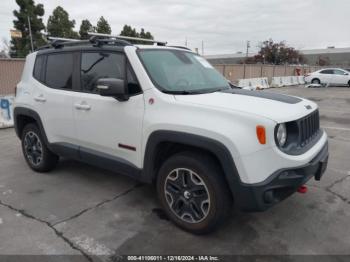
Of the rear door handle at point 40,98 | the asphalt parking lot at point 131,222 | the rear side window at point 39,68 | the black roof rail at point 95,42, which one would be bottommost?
the asphalt parking lot at point 131,222

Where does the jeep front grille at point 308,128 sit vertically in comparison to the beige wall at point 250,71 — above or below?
below

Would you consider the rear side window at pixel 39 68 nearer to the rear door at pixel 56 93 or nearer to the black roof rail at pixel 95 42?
the rear door at pixel 56 93

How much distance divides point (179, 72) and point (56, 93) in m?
1.77

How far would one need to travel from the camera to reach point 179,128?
3029 millimetres

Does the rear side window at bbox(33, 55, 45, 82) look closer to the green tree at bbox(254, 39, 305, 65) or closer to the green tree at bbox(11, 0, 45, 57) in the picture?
the green tree at bbox(11, 0, 45, 57)

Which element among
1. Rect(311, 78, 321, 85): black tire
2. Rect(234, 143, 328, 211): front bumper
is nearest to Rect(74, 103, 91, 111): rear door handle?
Rect(234, 143, 328, 211): front bumper

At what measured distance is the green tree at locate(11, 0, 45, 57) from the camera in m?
32.8

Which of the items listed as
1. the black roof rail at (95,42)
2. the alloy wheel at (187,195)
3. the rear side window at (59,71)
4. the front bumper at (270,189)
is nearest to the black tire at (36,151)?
the rear side window at (59,71)

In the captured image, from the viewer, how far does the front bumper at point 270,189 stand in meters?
2.74

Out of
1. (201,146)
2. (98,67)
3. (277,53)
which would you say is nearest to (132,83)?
(98,67)

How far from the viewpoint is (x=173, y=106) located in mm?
3145

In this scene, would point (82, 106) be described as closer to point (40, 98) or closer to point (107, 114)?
point (107, 114)

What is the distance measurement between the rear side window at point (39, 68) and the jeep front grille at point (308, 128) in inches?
140

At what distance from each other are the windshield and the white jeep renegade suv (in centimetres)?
2
